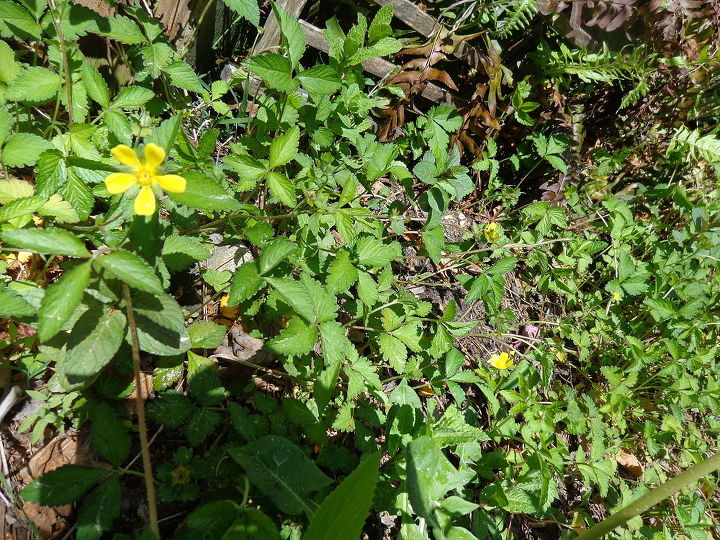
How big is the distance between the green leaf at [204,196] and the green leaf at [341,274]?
1.87ft

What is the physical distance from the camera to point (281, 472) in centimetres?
126

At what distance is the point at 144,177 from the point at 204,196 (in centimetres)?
13

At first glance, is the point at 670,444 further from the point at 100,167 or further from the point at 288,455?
the point at 100,167

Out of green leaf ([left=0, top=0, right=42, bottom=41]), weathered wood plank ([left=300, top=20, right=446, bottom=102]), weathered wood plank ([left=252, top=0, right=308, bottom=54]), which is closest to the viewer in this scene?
Result: green leaf ([left=0, top=0, right=42, bottom=41])

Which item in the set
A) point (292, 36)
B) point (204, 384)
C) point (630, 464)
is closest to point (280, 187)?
point (292, 36)

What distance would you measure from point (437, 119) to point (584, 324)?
1.58m

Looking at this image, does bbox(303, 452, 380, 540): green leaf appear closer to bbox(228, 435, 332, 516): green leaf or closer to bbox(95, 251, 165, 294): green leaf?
bbox(228, 435, 332, 516): green leaf

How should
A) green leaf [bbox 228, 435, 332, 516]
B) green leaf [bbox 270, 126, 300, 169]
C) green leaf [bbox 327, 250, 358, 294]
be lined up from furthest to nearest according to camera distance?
green leaf [bbox 327, 250, 358, 294]
green leaf [bbox 270, 126, 300, 169]
green leaf [bbox 228, 435, 332, 516]

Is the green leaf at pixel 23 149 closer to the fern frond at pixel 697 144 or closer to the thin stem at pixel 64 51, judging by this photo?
the thin stem at pixel 64 51

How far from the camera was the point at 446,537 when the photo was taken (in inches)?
51.5

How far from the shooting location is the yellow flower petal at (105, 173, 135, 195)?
97 centimetres

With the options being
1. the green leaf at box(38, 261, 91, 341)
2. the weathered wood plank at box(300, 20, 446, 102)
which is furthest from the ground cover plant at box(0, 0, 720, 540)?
the weathered wood plank at box(300, 20, 446, 102)

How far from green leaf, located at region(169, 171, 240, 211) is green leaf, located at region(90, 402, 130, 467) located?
69cm

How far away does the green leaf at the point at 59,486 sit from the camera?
3.69 ft
